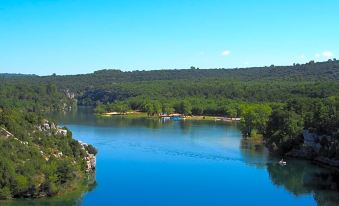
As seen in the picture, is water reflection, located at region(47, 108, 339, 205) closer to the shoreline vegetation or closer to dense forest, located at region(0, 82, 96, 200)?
the shoreline vegetation

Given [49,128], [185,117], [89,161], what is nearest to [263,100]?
[185,117]

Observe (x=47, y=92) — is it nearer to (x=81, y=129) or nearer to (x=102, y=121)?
(x=102, y=121)

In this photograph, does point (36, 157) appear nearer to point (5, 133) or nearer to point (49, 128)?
point (5, 133)

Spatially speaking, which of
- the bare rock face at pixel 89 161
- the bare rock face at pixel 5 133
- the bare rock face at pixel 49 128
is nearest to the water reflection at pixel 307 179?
the bare rock face at pixel 89 161

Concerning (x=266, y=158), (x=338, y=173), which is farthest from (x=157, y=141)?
(x=338, y=173)

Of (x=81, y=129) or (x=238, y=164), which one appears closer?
(x=238, y=164)

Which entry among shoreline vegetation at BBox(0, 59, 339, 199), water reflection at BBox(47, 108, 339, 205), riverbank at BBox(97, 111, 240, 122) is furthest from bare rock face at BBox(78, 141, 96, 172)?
riverbank at BBox(97, 111, 240, 122)
